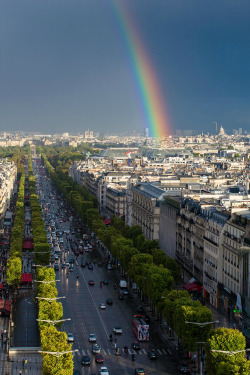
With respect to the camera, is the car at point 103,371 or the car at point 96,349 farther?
the car at point 96,349

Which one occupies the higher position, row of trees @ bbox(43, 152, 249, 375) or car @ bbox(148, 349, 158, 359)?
row of trees @ bbox(43, 152, 249, 375)

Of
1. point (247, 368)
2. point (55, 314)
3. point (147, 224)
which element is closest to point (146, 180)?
point (147, 224)

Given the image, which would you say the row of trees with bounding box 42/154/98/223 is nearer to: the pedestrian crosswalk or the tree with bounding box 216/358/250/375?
the pedestrian crosswalk

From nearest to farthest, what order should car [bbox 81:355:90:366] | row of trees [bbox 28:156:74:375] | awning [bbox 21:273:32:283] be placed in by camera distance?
row of trees [bbox 28:156:74:375]
car [bbox 81:355:90:366]
awning [bbox 21:273:32:283]

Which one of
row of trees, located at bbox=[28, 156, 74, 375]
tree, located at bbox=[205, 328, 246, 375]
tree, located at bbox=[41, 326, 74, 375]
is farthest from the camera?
row of trees, located at bbox=[28, 156, 74, 375]

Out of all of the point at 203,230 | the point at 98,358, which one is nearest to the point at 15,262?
the point at 203,230

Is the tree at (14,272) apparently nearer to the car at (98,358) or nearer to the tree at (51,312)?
the tree at (51,312)

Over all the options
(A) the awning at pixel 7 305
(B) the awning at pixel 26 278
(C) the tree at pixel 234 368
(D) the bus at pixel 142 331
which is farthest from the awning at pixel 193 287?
(C) the tree at pixel 234 368

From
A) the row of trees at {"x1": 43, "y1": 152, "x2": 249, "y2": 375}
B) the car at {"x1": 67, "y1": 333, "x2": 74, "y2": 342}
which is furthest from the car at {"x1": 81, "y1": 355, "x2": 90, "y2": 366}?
the row of trees at {"x1": 43, "y1": 152, "x2": 249, "y2": 375}

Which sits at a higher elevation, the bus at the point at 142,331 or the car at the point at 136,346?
the bus at the point at 142,331

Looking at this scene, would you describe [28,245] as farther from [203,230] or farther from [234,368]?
[234,368]
